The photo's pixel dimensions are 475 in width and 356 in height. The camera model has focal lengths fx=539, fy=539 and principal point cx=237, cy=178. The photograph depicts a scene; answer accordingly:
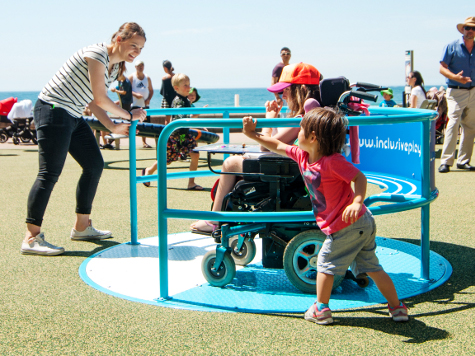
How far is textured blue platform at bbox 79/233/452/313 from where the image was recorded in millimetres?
3074

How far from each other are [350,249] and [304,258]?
512mm

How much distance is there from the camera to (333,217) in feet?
9.00

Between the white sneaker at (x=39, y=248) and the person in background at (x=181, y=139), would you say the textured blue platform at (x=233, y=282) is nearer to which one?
the white sneaker at (x=39, y=248)

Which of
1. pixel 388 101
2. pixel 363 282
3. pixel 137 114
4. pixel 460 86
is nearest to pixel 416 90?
pixel 388 101

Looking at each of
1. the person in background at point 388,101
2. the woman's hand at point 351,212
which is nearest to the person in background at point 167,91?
the person in background at point 388,101

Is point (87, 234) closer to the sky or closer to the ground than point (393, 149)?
closer to the ground

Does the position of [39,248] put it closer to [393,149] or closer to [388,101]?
[393,149]

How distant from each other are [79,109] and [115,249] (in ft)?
3.75

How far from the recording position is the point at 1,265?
3867 mm

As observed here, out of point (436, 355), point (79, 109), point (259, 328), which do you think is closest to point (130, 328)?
point (259, 328)

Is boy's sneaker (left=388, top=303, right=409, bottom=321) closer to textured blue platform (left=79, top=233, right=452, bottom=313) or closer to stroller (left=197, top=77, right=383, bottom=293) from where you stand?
textured blue platform (left=79, top=233, right=452, bottom=313)

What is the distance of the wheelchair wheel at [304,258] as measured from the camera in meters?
3.19

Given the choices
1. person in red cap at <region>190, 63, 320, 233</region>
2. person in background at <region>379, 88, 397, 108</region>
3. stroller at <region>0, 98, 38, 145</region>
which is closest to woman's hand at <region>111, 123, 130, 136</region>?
person in red cap at <region>190, 63, 320, 233</region>

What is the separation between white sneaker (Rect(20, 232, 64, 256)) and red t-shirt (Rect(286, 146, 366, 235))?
7.39 ft
